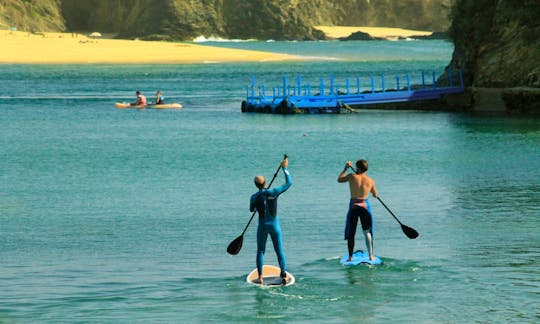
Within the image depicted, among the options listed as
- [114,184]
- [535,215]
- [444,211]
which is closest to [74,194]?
[114,184]

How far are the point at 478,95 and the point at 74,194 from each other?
39441mm

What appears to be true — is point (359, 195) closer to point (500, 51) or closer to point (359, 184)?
point (359, 184)

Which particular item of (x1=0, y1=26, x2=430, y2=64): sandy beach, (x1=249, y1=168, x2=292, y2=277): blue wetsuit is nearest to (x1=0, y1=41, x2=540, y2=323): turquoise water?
(x1=249, y1=168, x2=292, y2=277): blue wetsuit

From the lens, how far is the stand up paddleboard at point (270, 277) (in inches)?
871

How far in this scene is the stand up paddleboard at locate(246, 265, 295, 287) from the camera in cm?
2212

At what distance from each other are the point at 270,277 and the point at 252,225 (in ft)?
24.9

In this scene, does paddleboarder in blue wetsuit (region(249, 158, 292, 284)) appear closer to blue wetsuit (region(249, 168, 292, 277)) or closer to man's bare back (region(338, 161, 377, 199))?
blue wetsuit (region(249, 168, 292, 277))

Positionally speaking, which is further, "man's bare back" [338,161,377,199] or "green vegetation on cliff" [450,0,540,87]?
"green vegetation on cliff" [450,0,540,87]

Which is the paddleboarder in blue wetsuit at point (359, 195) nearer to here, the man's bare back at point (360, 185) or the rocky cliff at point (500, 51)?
the man's bare back at point (360, 185)

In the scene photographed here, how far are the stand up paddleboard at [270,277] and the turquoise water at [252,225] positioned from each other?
0.66 ft

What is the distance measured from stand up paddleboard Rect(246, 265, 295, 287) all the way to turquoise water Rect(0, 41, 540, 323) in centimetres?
20

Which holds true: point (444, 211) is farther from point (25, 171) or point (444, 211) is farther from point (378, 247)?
point (25, 171)

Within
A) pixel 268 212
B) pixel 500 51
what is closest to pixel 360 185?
pixel 268 212

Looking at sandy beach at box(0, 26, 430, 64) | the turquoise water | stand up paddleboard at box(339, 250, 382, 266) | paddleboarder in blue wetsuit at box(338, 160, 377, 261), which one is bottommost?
sandy beach at box(0, 26, 430, 64)
